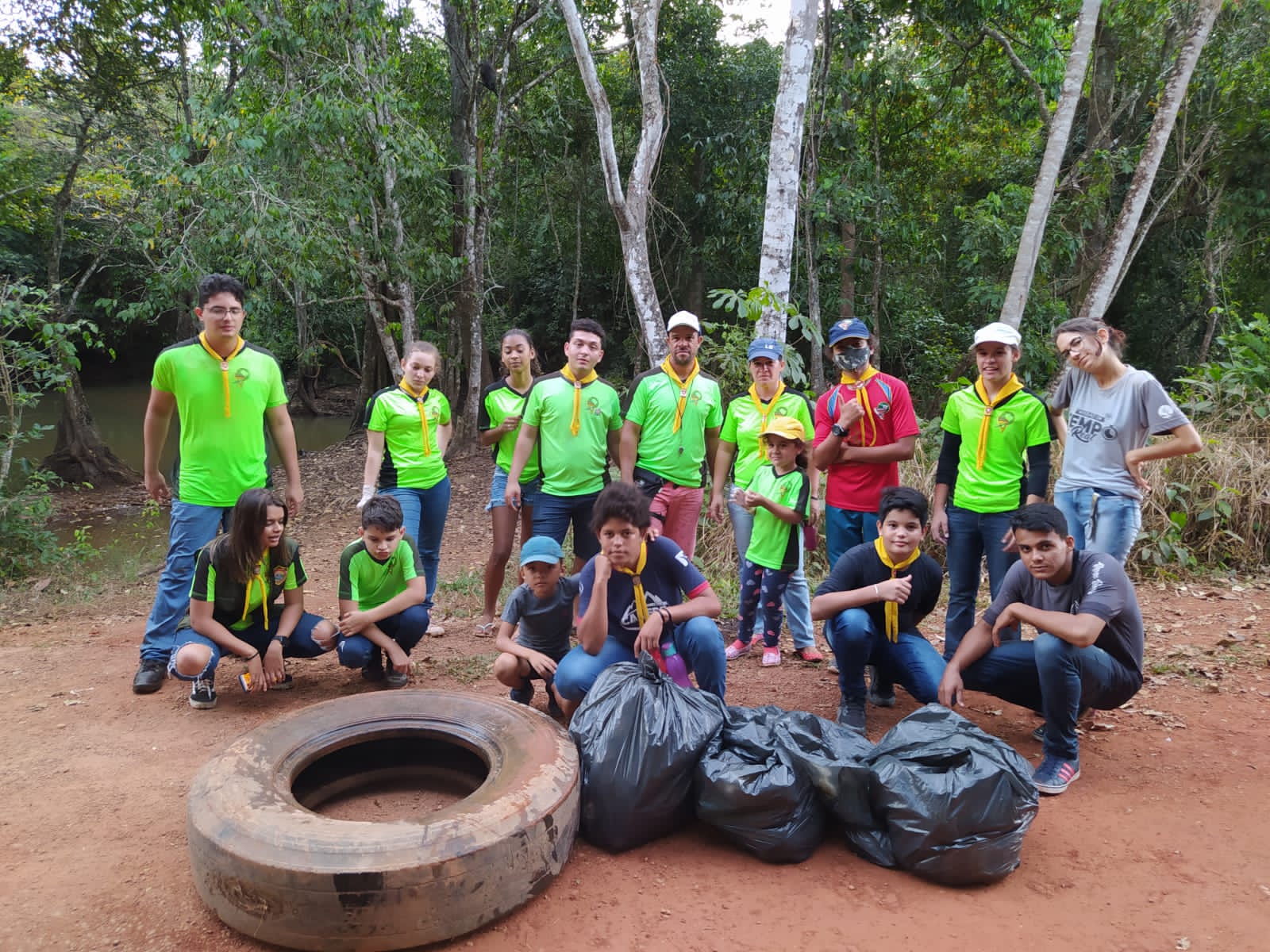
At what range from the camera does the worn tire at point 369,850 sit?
2357mm

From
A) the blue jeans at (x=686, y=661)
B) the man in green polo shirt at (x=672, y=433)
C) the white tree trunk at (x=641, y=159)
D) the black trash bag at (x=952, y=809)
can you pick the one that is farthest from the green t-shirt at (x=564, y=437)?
the white tree trunk at (x=641, y=159)

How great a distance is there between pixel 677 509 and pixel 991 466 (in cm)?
164

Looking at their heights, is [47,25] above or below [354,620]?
above

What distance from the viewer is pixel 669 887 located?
2.70 m

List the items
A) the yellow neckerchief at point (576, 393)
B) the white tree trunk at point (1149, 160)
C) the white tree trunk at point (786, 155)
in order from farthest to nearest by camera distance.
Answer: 1. the white tree trunk at point (1149, 160)
2. the white tree trunk at point (786, 155)
3. the yellow neckerchief at point (576, 393)

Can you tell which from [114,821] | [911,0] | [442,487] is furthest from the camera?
[911,0]

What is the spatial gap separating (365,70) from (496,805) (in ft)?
28.7

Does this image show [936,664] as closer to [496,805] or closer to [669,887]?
[669,887]

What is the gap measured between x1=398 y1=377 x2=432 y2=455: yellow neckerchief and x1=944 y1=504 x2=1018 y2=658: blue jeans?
9.53 feet

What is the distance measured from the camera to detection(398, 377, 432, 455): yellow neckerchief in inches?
195

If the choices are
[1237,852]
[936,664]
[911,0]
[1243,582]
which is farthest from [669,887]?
[911,0]

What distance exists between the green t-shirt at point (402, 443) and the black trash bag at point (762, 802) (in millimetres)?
2694

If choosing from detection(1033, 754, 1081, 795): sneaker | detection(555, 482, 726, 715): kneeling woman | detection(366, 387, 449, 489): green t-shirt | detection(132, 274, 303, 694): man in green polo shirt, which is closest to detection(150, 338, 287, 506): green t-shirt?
detection(132, 274, 303, 694): man in green polo shirt

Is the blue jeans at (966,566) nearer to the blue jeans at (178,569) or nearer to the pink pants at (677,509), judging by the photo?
the pink pants at (677,509)
